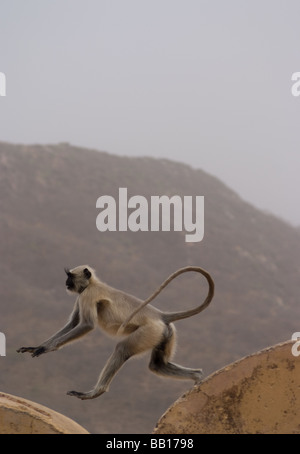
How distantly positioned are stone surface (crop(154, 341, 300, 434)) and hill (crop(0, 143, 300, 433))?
23.2 m

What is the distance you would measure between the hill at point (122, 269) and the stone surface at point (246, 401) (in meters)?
23.2

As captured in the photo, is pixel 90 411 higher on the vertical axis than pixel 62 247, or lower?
lower

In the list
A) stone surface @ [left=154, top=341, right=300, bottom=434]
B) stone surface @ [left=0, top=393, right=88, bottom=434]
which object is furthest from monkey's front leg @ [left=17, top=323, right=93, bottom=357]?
stone surface @ [left=154, top=341, right=300, bottom=434]

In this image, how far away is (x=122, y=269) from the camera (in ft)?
141

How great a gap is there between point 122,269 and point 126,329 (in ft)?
124

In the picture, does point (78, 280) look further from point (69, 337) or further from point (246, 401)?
point (246, 401)

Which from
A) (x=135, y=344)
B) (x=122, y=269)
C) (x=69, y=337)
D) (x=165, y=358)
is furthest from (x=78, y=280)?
(x=122, y=269)

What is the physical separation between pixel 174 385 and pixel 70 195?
19562 mm

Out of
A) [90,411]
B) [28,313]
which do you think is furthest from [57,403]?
[28,313]

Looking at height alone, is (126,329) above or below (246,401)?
above

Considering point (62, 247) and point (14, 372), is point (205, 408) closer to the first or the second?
point (14, 372)

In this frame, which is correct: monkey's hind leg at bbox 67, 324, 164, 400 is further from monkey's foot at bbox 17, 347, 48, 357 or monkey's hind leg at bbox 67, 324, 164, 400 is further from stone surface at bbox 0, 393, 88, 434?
stone surface at bbox 0, 393, 88, 434

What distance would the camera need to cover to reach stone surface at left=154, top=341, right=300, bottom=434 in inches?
156
